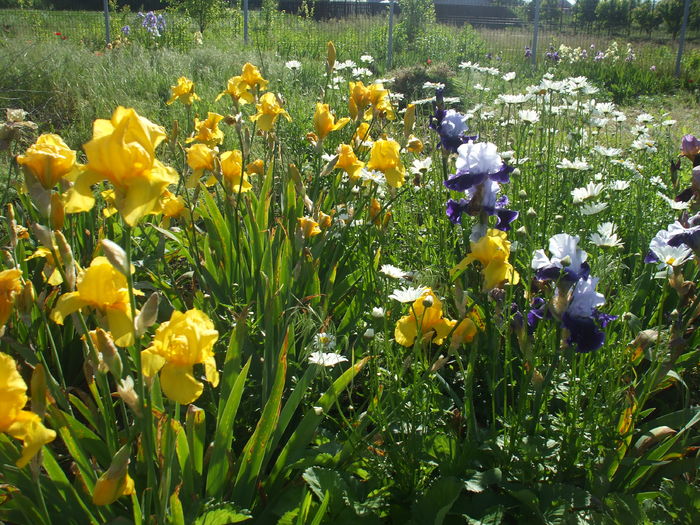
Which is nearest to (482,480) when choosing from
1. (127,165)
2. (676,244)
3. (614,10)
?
(676,244)

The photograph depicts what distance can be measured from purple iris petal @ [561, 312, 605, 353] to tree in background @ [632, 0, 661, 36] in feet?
76.3

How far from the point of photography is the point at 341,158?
202cm

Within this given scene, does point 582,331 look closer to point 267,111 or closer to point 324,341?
point 324,341

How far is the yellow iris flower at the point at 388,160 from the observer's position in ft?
6.25

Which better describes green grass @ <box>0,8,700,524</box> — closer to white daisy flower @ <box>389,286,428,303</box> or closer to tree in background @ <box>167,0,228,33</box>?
white daisy flower @ <box>389,286,428,303</box>

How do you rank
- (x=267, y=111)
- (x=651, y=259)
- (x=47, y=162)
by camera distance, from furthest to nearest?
(x=267, y=111) → (x=651, y=259) → (x=47, y=162)

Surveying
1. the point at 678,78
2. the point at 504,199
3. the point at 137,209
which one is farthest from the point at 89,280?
the point at 678,78

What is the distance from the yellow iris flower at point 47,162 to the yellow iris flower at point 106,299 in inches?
8.2

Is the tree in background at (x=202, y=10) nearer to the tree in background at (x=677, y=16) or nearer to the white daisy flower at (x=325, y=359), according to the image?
the white daisy flower at (x=325, y=359)

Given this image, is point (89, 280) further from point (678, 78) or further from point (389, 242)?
point (678, 78)

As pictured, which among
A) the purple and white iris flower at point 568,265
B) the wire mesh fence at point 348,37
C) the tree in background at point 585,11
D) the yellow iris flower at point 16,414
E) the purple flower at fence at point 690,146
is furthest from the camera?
the tree in background at point 585,11

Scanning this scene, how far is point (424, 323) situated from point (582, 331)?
1.18 feet

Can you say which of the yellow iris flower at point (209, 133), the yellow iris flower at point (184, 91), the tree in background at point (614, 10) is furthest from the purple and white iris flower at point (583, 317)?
the tree in background at point (614, 10)

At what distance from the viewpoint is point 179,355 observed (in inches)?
33.8
